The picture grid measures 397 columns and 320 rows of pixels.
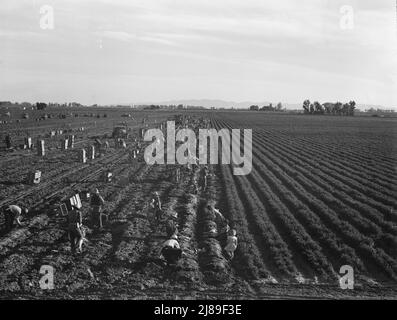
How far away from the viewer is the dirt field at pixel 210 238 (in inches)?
424

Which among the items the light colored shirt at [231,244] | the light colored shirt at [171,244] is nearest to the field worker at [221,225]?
the light colored shirt at [231,244]

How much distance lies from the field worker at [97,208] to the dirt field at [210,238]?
367mm

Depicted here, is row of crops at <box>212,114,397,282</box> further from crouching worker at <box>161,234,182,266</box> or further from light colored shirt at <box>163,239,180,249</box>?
light colored shirt at <box>163,239,180,249</box>

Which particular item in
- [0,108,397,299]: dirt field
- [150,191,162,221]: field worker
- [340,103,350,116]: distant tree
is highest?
[340,103,350,116]: distant tree

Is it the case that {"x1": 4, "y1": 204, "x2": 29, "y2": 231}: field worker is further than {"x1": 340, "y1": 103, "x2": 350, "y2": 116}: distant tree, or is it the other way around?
{"x1": 340, "y1": 103, "x2": 350, "y2": 116}: distant tree

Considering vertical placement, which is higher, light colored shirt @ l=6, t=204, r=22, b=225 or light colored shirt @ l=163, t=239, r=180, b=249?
light colored shirt @ l=6, t=204, r=22, b=225

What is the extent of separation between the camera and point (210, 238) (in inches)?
555

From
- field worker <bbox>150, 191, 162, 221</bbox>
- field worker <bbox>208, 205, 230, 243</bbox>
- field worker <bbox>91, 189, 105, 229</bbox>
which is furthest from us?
field worker <bbox>150, 191, 162, 221</bbox>

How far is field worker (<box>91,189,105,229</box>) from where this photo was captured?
14.9 m

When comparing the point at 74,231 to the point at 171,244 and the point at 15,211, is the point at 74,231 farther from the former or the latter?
the point at 15,211

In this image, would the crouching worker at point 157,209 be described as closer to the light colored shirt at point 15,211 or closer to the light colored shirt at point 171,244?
the light colored shirt at point 171,244

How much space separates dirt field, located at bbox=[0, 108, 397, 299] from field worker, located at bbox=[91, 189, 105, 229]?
1.20 feet

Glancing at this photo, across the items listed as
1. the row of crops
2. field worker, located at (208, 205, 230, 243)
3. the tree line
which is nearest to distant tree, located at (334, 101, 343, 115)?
the tree line

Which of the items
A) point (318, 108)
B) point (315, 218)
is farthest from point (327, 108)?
point (315, 218)
